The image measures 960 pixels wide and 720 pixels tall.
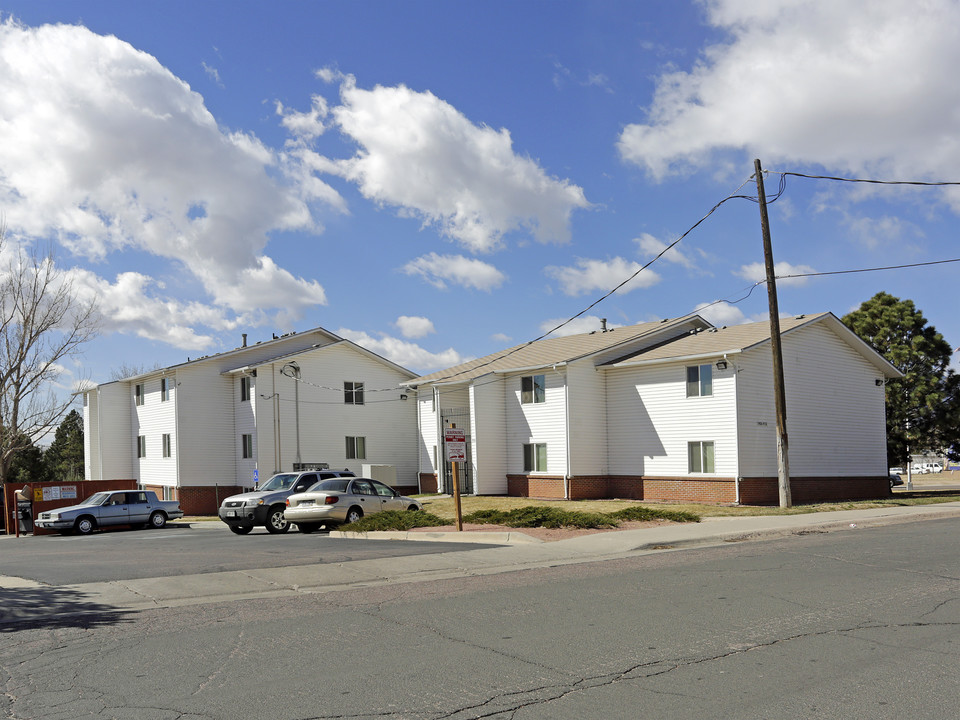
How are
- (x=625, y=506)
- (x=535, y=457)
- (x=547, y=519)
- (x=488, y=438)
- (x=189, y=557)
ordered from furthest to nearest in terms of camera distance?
1. (x=488, y=438)
2. (x=535, y=457)
3. (x=625, y=506)
4. (x=547, y=519)
5. (x=189, y=557)

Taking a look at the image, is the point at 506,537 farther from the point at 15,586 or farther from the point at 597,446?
the point at 597,446

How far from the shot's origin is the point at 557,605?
9578mm

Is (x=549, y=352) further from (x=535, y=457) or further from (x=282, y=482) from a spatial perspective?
(x=282, y=482)

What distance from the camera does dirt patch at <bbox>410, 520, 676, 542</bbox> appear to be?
681 inches

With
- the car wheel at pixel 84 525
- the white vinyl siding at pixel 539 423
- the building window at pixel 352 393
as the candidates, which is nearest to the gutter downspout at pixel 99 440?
the building window at pixel 352 393

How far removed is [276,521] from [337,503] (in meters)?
2.16

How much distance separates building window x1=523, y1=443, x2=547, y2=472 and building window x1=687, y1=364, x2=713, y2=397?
6540mm

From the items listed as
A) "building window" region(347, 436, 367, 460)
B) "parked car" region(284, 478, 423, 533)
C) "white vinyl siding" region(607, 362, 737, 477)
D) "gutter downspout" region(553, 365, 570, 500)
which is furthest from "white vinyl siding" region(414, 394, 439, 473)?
"parked car" region(284, 478, 423, 533)

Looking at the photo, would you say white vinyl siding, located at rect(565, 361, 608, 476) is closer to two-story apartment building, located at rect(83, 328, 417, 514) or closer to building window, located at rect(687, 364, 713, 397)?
building window, located at rect(687, 364, 713, 397)

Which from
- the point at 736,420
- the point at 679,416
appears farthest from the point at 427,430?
the point at 736,420

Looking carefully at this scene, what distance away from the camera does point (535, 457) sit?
34.3 m

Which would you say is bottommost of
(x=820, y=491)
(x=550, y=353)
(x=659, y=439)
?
(x=820, y=491)

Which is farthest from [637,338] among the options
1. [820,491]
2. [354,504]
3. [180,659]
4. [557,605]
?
[180,659]

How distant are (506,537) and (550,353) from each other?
19.7m
